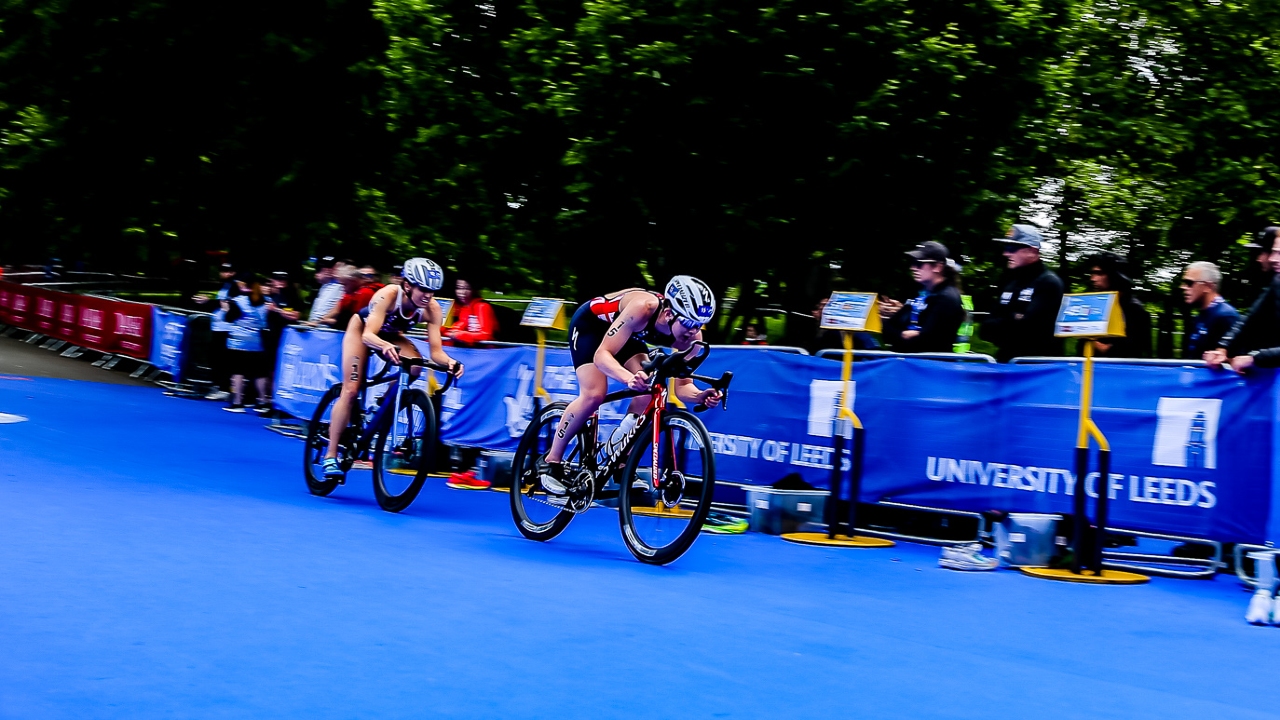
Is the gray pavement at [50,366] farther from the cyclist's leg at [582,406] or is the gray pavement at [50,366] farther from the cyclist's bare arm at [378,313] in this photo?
the cyclist's leg at [582,406]

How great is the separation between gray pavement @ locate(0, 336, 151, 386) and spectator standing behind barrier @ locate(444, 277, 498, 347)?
31.8 feet

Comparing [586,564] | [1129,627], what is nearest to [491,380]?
[586,564]

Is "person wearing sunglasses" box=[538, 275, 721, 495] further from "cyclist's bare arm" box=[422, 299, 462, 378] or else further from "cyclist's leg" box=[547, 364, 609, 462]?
"cyclist's bare arm" box=[422, 299, 462, 378]

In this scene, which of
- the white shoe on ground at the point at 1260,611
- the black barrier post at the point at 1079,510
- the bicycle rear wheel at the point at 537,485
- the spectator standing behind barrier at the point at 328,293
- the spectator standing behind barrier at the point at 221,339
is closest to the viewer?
the white shoe on ground at the point at 1260,611

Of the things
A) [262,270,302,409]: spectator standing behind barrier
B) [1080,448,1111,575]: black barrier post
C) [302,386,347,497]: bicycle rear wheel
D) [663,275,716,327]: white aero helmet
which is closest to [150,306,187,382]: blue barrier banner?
[262,270,302,409]: spectator standing behind barrier

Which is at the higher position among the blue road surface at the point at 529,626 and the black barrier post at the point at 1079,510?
the black barrier post at the point at 1079,510

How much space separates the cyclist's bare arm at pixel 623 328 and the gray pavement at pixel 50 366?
619 inches

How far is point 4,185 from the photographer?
26.6 metres

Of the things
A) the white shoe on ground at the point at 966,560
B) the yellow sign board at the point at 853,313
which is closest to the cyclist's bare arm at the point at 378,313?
the yellow sign board at the point at 853,313

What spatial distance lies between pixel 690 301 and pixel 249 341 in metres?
12.0

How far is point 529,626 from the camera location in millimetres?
5914

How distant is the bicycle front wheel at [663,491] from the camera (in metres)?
7.90

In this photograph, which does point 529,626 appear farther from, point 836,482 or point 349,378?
point 349,378

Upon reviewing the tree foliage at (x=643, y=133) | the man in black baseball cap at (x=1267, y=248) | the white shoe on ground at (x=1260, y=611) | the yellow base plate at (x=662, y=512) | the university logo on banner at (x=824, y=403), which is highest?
the tree foliage at (x=643, y=133)
